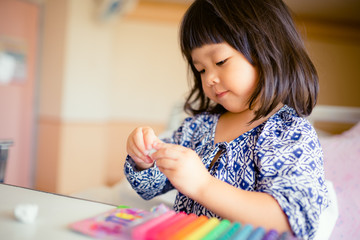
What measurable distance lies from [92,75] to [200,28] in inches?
118

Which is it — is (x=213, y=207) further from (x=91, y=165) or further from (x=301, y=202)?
(x=91, y=165)

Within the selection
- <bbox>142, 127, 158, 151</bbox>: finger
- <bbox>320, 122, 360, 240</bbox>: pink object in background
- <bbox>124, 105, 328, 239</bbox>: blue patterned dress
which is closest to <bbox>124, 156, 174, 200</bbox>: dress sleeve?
<bbox>124, 105, 328, 239</bbox>: blue patterned dress

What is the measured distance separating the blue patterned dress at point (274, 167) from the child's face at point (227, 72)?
92mm

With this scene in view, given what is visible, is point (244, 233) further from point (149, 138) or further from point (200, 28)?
point (200, 28)

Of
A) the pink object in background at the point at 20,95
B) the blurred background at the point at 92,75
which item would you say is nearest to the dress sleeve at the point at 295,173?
the blurred background at the point at 92,75

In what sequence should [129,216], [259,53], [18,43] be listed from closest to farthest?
[129,216]
[259,53]
[18,43]

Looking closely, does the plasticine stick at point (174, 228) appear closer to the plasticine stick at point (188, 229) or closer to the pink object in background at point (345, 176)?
the plasticine stick at point (188, 229)

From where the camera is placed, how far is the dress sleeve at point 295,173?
1.78 feet

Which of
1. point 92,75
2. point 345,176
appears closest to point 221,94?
point 345,176

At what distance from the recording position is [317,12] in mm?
3820

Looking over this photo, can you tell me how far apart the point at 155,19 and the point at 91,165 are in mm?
1943

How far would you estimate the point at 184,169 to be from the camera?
546 mm

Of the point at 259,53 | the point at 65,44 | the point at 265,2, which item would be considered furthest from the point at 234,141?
the point at 65,44

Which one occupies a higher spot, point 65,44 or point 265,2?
point 65,44
